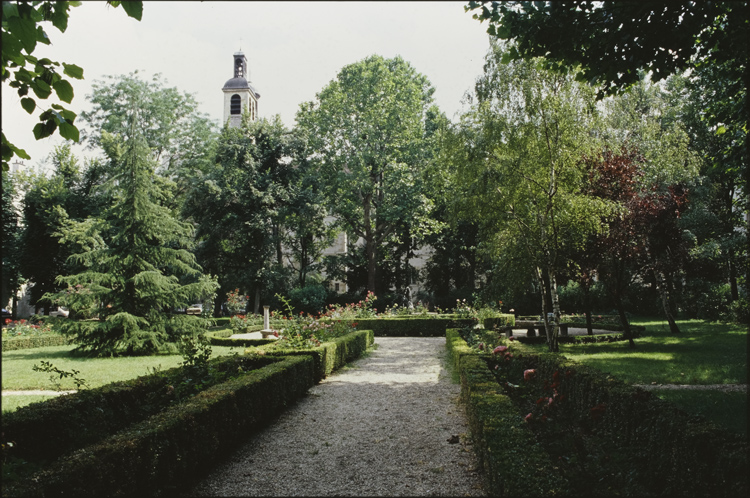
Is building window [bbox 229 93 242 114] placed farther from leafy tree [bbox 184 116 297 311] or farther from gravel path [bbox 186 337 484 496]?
gravel path [bbox 186 337 484 496]

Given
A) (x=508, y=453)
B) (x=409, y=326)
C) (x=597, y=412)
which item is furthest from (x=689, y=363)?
(x=409, y=326)

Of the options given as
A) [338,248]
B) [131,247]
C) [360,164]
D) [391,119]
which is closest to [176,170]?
[360,164]

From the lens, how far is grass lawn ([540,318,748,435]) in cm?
692

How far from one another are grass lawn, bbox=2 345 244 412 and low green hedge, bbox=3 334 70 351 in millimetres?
328

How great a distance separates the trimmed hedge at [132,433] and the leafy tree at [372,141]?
21456mm

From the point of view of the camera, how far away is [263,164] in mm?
30891

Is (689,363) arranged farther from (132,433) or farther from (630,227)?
(132,433)

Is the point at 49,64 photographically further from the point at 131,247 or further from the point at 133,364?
the point at 131,247

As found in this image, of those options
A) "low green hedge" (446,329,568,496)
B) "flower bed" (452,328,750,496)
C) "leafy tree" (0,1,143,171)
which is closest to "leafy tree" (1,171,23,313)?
"leafy tree" (0,1,143,171)

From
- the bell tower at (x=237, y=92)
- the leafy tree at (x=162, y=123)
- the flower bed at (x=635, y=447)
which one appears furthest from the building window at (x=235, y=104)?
the flower bed at (x=635, y=447)

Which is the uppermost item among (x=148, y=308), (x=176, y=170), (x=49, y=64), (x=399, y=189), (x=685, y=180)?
(x=176, y=170)

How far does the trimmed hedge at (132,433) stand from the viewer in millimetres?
3436

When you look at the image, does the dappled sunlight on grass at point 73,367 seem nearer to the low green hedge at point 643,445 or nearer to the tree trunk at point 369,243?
the low green hedge at point 643,445

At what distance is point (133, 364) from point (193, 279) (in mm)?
Result: 17491
